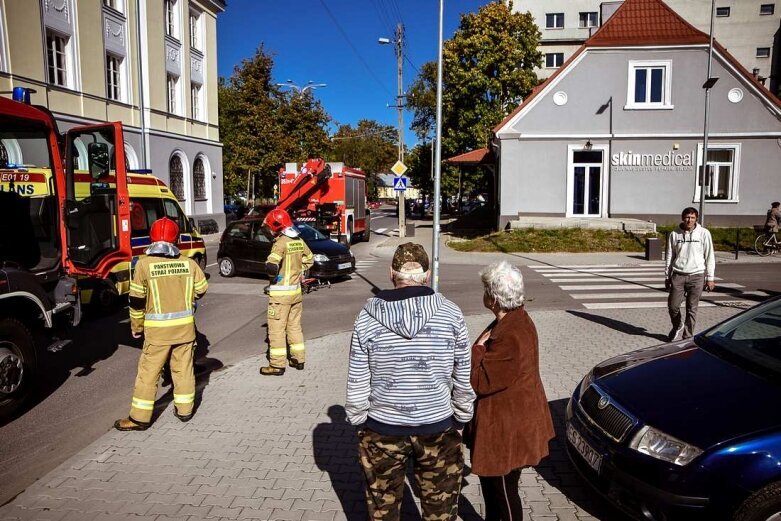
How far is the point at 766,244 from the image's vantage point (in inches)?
774

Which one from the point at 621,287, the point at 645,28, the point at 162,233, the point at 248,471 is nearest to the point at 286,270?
the point at 162,233

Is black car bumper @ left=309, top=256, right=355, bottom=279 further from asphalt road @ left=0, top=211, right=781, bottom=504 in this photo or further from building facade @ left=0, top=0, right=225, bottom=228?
building facade @ left=0, top=0, right=225, bottom=228

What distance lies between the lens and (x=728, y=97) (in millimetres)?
24031

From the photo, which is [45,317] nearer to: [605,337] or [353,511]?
[353,511]

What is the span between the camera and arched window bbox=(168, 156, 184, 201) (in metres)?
28.6

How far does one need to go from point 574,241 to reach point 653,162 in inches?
233

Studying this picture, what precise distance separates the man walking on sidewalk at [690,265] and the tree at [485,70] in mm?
29758

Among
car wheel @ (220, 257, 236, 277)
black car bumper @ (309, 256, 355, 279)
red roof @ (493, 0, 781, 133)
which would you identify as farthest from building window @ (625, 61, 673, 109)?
car wheel @ (220, 257, 236, 277)

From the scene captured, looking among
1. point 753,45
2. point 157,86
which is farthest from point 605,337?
point 753,45

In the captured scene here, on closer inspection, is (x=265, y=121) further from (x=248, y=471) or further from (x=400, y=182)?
(x=248, y=471)

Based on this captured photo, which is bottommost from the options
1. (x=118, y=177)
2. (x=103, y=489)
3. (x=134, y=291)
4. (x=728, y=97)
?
(x=103, y=489)

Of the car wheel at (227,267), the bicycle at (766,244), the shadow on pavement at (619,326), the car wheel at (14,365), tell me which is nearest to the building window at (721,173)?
the bicycle at (766,244)

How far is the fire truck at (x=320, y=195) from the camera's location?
21.1 meters

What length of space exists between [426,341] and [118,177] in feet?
23.2
